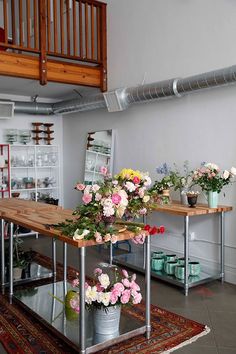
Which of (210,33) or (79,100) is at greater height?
(210,33)

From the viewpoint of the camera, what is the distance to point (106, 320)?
2.61 metres

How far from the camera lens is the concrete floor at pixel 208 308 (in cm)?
264

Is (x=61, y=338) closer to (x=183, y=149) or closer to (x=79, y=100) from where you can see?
(x=183, y=149)

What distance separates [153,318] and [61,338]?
810mm

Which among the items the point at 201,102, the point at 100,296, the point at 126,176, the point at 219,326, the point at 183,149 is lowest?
the point at 219,326

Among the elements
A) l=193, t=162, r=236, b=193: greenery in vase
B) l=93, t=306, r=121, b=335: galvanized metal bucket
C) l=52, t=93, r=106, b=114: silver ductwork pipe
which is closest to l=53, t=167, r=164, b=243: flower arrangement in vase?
l=93, t=306, r=121, b=335: galvanized metal bucket

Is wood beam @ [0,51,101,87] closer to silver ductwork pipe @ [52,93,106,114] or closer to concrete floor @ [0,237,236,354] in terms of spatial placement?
silver ductwork pipe @ [52,93,106,114]

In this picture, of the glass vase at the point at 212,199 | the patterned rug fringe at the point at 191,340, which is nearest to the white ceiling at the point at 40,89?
the glass vase at the point at 212,199

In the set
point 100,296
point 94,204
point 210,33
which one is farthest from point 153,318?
point 210,33

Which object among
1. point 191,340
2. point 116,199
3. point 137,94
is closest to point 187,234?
point 191,340

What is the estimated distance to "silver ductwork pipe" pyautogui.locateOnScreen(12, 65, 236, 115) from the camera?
3754mm

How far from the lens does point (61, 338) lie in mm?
2721

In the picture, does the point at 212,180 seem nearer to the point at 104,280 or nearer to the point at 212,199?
the point at 212,199

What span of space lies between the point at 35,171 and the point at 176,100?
3213 mm
